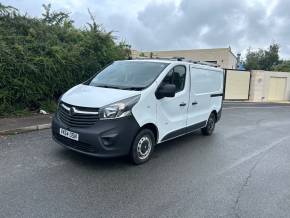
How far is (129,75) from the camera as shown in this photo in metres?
5.76

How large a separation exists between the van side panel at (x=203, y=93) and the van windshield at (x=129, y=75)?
3.77 ft

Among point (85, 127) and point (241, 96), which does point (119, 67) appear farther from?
point (241, 96)

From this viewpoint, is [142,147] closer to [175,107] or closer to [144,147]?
[144,147]

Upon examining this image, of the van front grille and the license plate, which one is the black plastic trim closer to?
the van front grille

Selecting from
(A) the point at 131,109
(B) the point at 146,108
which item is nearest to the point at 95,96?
(A) the point at 131,109

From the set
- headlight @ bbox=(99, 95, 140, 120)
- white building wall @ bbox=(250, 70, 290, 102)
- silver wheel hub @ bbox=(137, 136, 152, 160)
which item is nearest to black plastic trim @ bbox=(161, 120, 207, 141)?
silver wheel hub @ bbox=(137, 136, 152, 160)

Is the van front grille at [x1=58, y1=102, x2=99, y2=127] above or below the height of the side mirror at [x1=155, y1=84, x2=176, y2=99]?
below

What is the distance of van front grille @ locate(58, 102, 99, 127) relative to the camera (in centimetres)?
460

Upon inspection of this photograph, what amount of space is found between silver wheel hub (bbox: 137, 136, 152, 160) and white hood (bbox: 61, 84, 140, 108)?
864 millimetres

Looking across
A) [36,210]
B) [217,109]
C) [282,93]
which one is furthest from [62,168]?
[282,93]

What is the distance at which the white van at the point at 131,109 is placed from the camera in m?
4.60

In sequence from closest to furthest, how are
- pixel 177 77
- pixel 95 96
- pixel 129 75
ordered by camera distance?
pixel 95 96 → pixel 129 75 → pixel 177 77

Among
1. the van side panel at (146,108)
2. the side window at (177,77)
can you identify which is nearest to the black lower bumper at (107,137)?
the van side panel at (146,108)

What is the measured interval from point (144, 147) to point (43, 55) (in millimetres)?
5378
